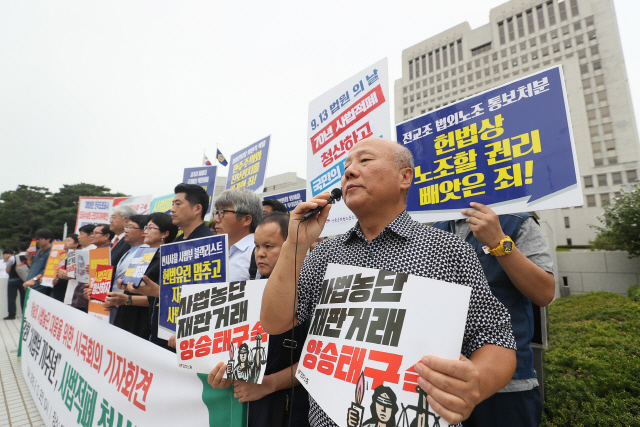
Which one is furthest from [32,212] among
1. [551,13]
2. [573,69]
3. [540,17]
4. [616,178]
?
[551,13]

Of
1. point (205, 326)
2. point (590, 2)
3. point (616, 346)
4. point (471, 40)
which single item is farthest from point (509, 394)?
point (471, 40)

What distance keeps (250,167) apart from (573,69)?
41.5m

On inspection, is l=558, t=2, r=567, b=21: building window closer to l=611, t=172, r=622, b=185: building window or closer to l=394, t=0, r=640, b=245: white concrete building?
l=394, t=0, r=640, b=245: white concrete building

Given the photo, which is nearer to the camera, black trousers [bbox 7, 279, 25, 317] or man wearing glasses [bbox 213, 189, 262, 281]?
man wearing glasses [bbox 213, 189, 262, 281]

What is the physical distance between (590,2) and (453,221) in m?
59.6

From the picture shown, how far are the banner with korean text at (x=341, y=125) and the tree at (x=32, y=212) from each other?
141 ft

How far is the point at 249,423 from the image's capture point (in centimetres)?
159

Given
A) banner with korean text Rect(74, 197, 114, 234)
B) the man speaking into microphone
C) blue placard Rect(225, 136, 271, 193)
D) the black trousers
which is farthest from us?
the black trousers

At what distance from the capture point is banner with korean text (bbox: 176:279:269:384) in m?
1.51

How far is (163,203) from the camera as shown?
7277mm

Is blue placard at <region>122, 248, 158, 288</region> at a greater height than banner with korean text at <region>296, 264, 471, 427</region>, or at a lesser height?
greater

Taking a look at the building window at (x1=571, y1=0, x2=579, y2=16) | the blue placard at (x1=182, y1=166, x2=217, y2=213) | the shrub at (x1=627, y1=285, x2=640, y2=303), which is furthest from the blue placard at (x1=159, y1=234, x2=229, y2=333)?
the building window at (x1=571, y1=0, x2=579, y2=16)

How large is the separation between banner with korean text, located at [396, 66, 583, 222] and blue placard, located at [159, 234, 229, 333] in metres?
1.33

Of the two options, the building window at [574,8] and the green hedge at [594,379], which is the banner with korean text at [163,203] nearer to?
the green hedge at [594,379]
